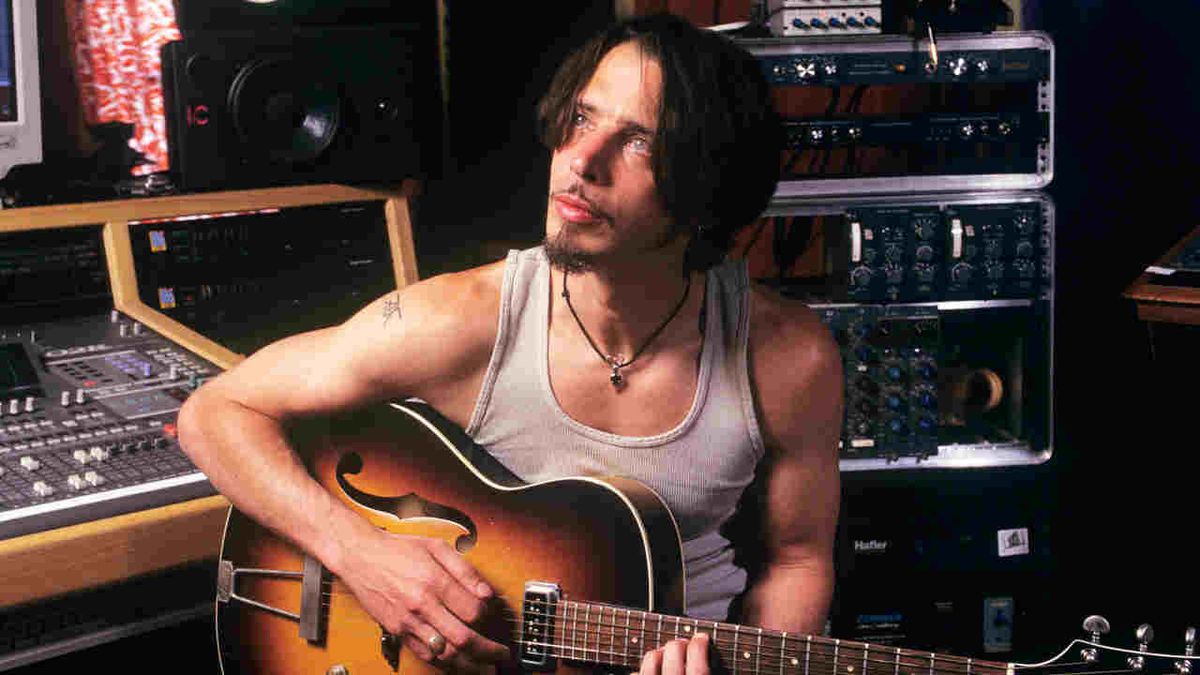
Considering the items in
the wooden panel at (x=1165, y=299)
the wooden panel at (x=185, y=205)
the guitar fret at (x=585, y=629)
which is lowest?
the guitar fret at (x=585, y=629)

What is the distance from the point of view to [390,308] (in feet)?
5.21

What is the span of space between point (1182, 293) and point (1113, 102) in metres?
0.47

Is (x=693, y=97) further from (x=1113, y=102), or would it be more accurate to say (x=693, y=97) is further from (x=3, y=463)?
(x=1113, y=102)

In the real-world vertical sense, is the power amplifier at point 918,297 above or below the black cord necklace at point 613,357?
below

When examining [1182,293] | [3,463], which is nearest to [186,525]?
[3,463]

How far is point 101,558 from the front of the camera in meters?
1.38

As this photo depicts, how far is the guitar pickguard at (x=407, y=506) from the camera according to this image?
153 cm

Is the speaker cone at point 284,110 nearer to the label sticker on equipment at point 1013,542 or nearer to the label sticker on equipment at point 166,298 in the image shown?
the label sticker on equipment at point 166,298

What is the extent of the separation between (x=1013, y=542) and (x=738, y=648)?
56.8 inches

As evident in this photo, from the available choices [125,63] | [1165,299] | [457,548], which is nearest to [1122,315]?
[1165,299]

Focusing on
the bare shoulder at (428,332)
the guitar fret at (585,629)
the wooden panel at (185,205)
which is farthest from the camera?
the wooden panel at (185,205)

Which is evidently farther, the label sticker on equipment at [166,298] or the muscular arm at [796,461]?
the label sticker on equipment at [166,298]

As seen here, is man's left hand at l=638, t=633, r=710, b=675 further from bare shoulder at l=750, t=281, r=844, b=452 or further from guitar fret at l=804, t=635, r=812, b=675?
bare shoulder at l=750, t=281, r=844, b=452

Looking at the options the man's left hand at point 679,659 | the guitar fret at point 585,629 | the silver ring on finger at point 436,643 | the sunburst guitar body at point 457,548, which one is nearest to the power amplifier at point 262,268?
the sunburst guitar body at point 457,548
